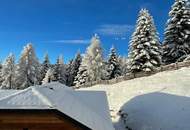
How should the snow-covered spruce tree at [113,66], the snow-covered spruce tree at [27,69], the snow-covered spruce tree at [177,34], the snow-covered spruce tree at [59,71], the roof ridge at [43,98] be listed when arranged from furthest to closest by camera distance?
the snow-covered spruce tree at [59,71] → the snow-covered spruce tree at [113,66] → the snow-covered spruce tree at [27,69] → the snow-covered spruce tree at [177,34] → the roof ridge at [43,98]

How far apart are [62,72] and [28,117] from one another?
73772mm

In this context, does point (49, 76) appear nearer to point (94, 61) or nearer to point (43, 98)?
point (94, 61)

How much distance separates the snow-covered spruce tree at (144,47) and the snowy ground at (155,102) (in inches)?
603

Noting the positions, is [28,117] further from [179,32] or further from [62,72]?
[62,72]

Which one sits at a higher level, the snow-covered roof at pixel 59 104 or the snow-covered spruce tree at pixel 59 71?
the snow-covered spruce tree at pixel 59 71

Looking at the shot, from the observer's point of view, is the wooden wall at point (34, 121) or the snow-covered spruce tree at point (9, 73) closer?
the wooden wall at point (34, 121)

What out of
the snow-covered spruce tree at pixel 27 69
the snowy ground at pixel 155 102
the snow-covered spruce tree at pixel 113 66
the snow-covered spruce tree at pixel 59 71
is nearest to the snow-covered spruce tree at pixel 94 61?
the snow-covered spruce tree at pixel 113 66

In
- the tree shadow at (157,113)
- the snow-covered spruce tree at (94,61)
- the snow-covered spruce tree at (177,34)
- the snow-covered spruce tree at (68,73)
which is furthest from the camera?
the snow-covered spruce tree at (68,73)

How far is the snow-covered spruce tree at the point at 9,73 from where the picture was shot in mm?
75500

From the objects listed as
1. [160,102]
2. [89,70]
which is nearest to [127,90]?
[160,102]

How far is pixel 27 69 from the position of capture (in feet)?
238

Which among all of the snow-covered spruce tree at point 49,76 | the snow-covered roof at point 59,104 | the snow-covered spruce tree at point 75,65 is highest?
the snow-covered spruce tree at point 75,65

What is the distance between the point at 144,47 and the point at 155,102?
2649 cm

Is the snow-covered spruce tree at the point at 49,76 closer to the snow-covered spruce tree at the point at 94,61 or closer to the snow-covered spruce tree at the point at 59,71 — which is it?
the snow-covered spruce tree at the point at 59,71
